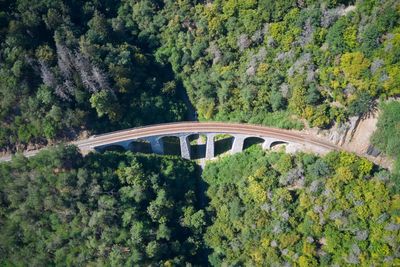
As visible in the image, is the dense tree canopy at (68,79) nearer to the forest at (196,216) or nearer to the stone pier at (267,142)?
the forest at (196,216)

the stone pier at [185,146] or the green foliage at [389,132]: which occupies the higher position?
the green foliage at [389,132]

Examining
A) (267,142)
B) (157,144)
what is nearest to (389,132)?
(267,142)

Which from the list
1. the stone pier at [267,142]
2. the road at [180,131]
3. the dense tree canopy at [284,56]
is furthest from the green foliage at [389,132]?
the stone pier at [267,142]

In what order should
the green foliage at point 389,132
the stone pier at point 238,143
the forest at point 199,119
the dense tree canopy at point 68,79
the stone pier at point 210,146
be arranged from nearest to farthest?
the green foliage at point 389,132 < the forest at point 199,119 < the dense tree canopy at point 68,79 < the stone pier at point 238,143 < the stone pier at point 210,146

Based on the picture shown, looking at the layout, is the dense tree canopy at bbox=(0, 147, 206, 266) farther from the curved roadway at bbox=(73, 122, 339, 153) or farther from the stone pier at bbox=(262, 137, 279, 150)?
the stone pier at bbox=(262, 137, 279, 150)

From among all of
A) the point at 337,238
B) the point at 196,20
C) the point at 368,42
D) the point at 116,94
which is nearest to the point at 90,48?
the point at 116,94

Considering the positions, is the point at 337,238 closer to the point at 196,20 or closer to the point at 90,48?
the point at 196,20
